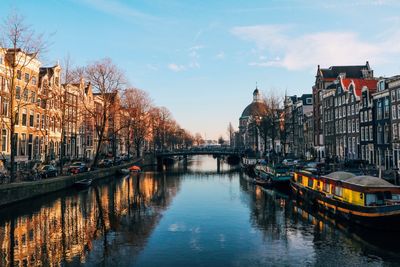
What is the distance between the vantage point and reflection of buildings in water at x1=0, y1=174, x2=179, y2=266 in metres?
21.5

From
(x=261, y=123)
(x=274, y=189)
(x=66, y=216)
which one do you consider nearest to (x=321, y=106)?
(x=261, y=123)

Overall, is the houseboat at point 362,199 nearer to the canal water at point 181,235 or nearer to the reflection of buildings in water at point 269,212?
the canal water at point 181,235

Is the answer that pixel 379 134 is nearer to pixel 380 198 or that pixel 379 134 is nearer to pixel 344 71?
pixel 344 71

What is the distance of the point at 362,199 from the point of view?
1100 inches

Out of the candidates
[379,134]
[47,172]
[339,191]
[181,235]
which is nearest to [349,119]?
[379,134]

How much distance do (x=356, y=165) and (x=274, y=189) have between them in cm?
1577

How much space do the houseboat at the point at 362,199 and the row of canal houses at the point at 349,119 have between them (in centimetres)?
760

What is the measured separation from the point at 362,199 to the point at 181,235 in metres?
14.0

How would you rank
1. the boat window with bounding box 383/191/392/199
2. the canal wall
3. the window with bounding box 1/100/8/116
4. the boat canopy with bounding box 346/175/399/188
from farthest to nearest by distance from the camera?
the window with bounding box 1/100/8/116 < the canal wall < the boat canopy with bounding box 346/175/399/188 < the boat window with bounding box 383/191/392/199

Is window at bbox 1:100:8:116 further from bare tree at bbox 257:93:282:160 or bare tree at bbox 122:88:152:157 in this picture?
bare tree at bbox 257:93:282:160

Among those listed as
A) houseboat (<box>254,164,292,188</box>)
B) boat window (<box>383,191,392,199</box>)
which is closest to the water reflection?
boat window (<box>383,191,392,199</box>)

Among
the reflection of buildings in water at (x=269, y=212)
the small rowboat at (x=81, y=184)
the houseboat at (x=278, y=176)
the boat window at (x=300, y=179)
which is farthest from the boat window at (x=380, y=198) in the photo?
the small rowboat at (x=81, y=184)

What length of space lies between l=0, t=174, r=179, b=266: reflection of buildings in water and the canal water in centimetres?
6

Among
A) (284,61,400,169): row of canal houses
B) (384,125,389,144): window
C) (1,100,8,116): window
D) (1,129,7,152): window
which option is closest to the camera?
(1,100,8,116): window
